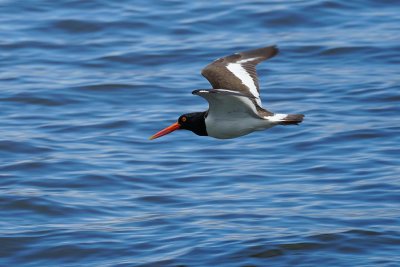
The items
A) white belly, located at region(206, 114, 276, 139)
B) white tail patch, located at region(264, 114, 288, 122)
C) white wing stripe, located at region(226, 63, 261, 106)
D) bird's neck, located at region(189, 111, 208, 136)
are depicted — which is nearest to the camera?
white tail patch, located at region(264, 114, 288, 122)

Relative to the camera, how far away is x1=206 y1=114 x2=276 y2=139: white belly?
30.1ft

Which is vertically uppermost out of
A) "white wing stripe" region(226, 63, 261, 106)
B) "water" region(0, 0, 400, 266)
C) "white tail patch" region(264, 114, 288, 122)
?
"white wing stripe" region(226, 63, 261, 106)

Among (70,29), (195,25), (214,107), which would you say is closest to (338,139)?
(214,107)

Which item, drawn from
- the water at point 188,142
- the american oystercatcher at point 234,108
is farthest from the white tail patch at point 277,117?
the water at point 188,142

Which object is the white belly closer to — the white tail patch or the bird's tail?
the white tail patch

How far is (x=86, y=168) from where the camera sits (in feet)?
37.4

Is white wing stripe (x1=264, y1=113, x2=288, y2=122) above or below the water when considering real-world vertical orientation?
above

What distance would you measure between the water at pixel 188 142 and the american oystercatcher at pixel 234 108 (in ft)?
3.30

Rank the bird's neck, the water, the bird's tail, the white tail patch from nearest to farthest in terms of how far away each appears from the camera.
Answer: the bird's tail, the white tail patch, the bird's neck, the water

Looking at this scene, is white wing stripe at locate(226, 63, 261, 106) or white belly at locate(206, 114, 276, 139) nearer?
white belly at locate(206, 114, 276, 139)

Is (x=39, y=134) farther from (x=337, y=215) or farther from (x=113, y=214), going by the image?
(x=337, y=215)

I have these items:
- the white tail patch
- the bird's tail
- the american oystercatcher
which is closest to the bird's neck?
the american oystercatcher

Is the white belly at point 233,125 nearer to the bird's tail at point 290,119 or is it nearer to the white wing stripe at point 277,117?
the white wing stripe at point 277,117

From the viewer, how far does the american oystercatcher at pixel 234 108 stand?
8.91 metres
